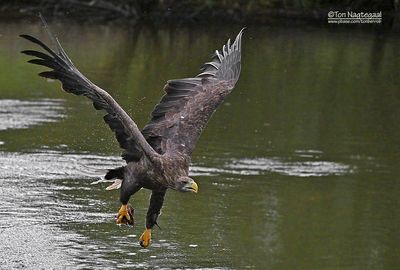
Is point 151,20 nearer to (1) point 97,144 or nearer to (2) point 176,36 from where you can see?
(2) point 176,36

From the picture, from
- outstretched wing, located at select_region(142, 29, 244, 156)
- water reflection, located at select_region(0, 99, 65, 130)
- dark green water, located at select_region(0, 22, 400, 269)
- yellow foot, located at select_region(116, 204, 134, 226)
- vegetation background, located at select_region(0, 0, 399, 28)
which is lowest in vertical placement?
dark green water, located at select_region(0, 22, 400, 269)

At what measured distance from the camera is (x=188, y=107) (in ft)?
25.8

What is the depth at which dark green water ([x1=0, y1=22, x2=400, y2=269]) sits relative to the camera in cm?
856

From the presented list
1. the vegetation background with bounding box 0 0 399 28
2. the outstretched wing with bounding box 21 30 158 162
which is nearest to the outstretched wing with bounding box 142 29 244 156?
the outstretched wing with bounding box 21 30 158 162

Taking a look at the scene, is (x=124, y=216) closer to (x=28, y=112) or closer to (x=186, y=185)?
(x=186, y=185)

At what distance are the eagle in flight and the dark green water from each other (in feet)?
3.10

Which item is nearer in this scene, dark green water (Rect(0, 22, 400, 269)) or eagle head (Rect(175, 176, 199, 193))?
eagle head (Rect(175, 176, 199, 193))

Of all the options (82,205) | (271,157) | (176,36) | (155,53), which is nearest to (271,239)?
(82,205)

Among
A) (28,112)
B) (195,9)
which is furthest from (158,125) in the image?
(195,9)

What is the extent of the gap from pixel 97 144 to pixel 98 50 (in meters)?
9.51

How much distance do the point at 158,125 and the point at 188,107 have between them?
28 cm

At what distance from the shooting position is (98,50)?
A: 2161 centimetres

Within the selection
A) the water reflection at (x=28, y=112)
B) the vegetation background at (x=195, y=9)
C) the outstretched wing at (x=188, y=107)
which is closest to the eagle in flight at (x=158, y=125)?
the outstretched wing at (x=188, y=107)

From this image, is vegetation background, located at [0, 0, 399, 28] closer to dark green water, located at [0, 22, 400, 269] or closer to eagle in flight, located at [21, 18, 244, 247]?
dark green water, located at [0, 22, 400, 269]
